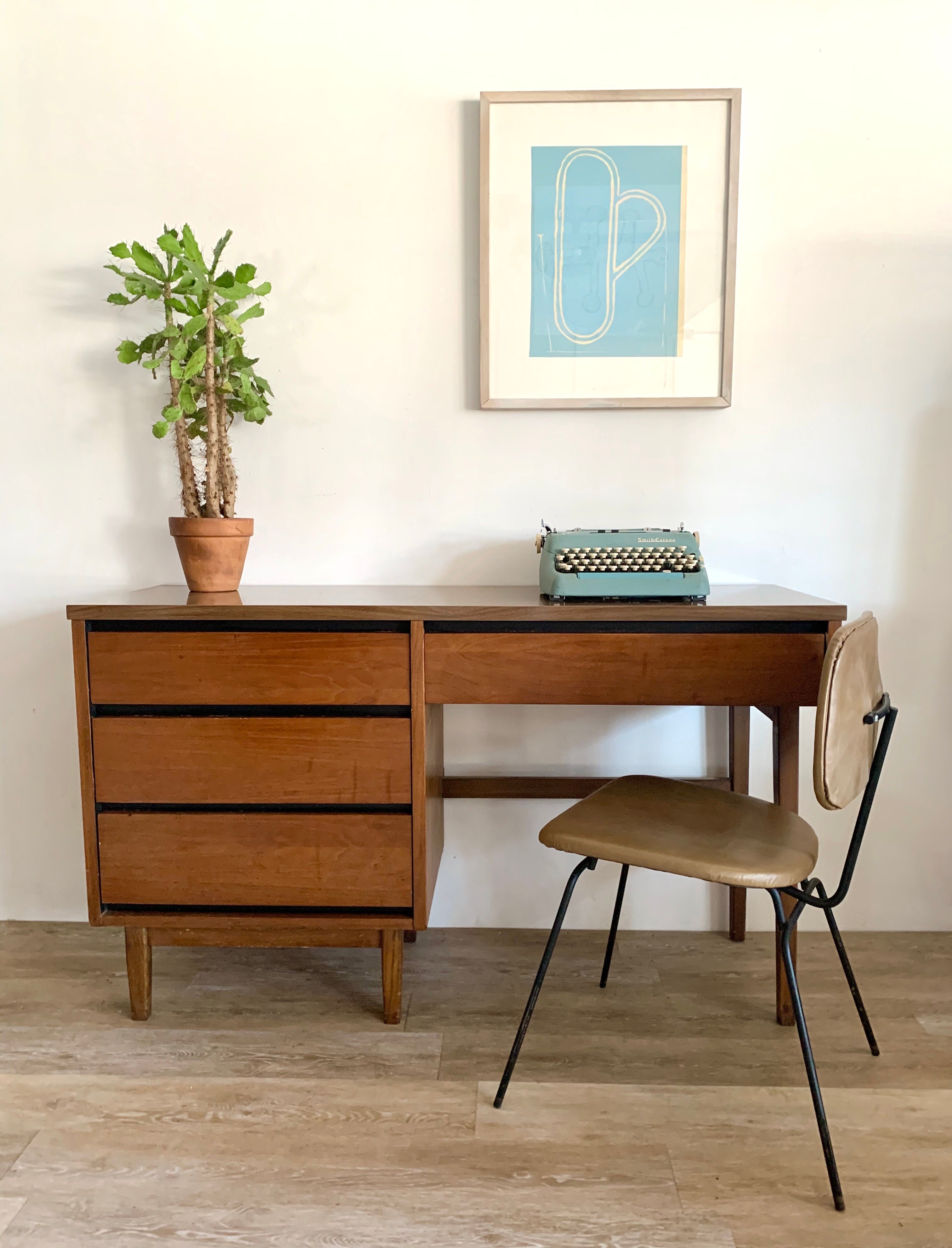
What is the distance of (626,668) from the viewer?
1.73 meters

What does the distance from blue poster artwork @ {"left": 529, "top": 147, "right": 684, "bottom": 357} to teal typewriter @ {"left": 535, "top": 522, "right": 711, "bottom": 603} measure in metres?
0.53

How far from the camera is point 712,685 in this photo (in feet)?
5.64

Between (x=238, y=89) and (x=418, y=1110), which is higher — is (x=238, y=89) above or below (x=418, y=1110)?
above

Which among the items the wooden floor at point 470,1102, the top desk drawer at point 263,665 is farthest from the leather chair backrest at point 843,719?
the top desk drawer at point 263,665

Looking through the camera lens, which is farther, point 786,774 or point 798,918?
point 786,774

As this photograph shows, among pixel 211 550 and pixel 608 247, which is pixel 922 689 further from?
pixel 211 550

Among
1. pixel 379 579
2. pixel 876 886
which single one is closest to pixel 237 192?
pixel 379 579

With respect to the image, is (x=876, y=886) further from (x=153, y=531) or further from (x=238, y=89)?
(x=238, y=89)

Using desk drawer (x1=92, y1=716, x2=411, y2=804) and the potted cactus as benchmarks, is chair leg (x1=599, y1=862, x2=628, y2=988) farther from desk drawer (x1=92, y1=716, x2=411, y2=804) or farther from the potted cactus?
the potted cactus

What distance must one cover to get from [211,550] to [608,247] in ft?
3.85

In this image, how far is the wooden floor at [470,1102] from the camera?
52.3 inches

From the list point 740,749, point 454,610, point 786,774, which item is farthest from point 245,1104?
point 740,749

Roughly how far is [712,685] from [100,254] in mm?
1784

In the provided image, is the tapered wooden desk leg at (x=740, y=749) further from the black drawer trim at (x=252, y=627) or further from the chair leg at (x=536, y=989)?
the black drawer trim at (x=252, y=627)
